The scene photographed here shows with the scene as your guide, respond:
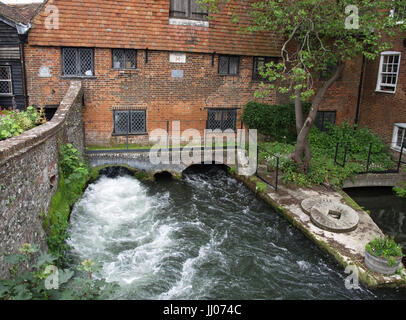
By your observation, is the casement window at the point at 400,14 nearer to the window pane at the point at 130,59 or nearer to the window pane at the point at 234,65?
the window pane at the point at 234,65

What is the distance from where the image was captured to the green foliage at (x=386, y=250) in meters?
7.01

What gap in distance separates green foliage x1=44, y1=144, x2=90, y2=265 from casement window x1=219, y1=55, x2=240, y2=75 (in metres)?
7.50

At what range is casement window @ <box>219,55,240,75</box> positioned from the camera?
15.0m

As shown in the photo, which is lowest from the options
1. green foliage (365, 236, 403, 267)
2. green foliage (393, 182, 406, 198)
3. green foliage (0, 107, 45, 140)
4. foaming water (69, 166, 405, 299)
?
foaming water (69, 166, 405, 299)

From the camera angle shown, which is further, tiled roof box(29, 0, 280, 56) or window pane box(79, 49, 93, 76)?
window pane box(79, 49, 93, 76)

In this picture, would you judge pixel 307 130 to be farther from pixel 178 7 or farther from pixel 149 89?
pixel 178 7

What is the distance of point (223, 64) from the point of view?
15.1 m

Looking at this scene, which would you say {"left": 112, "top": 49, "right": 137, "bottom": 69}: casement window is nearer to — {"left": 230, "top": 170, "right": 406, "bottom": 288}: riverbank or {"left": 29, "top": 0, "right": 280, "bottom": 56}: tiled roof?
{"left": 29, "top": 0, "right": 280, "bottom": 56}: tiled roof

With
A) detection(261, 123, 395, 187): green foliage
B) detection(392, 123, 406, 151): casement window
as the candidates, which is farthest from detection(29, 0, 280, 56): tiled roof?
detection(392, 123, 406, 151): casement window

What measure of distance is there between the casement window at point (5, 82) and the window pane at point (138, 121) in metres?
4.77

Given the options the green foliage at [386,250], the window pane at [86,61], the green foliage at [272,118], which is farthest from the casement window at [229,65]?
the green foliage at [386,250]

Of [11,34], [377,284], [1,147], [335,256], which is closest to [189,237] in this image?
[335,256]

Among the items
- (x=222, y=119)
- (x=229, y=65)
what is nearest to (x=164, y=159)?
(x=222, y=119)
